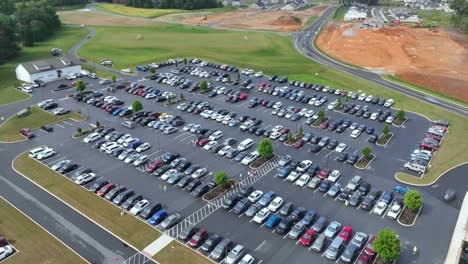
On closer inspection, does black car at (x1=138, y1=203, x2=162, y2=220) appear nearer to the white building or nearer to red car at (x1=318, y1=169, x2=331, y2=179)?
red car at (x1=318, y1=169, x2=331, y2=179)

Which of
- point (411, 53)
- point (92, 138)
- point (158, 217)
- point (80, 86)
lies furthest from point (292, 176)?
point (411, 53)

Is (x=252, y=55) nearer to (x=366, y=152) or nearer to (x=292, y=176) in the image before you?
(x=366, y=152)

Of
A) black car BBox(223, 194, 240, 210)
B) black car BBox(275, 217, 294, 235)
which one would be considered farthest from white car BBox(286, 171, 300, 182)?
black car BBox(275, 217, 294, 235)

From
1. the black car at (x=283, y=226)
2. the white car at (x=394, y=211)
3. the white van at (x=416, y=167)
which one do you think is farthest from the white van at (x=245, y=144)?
the white van at (x=416, y=167)

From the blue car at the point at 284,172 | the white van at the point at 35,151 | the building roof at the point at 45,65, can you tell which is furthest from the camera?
the building roof at the point at 45,65

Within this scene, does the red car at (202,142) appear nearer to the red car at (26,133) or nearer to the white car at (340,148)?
the white car at (340,148)

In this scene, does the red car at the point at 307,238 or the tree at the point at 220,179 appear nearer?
the red car at the point at 307,238

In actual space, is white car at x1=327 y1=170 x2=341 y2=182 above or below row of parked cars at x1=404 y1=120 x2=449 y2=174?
below
